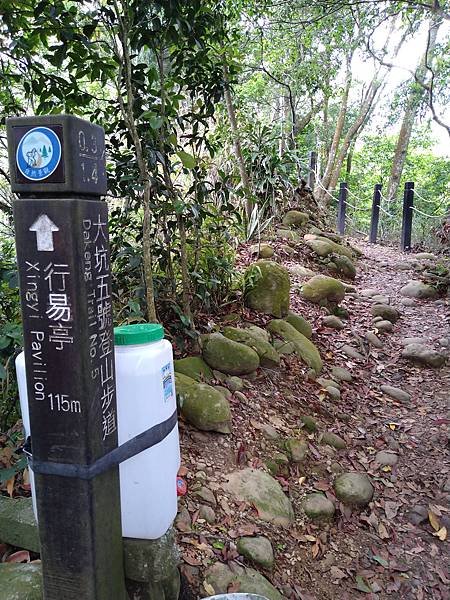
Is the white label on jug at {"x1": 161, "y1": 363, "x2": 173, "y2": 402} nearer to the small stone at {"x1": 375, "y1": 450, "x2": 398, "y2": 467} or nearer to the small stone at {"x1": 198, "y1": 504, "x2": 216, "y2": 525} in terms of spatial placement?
the small stone at {"x1": 198, "y1": 504, "x2": 216, "y2": 525}

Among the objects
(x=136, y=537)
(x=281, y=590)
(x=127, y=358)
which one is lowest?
(x=281, y=590)

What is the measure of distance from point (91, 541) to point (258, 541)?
133cm

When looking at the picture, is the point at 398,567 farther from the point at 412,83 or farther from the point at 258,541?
the point at 412,83

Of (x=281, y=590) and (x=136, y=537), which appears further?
(x=281, y=590)

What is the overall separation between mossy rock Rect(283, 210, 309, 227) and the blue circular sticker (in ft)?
22.8

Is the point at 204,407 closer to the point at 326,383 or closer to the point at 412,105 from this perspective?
the point at 326,383

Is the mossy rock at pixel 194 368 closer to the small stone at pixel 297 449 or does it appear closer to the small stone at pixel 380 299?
the small stone at pixel 297 449

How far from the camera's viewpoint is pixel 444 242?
27.2ft

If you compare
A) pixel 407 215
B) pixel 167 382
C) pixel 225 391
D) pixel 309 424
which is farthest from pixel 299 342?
pixel 407 215

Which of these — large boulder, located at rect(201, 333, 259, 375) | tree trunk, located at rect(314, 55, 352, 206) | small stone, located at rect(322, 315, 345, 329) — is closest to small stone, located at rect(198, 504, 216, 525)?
large boulder, located at rect(201, 333, 259, 375)

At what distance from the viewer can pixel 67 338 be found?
1230 millimetres

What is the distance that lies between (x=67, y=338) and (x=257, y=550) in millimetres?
1706

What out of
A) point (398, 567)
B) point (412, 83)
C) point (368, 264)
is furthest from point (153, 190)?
point (412, 83)

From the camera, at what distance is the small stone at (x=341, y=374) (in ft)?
14.7
